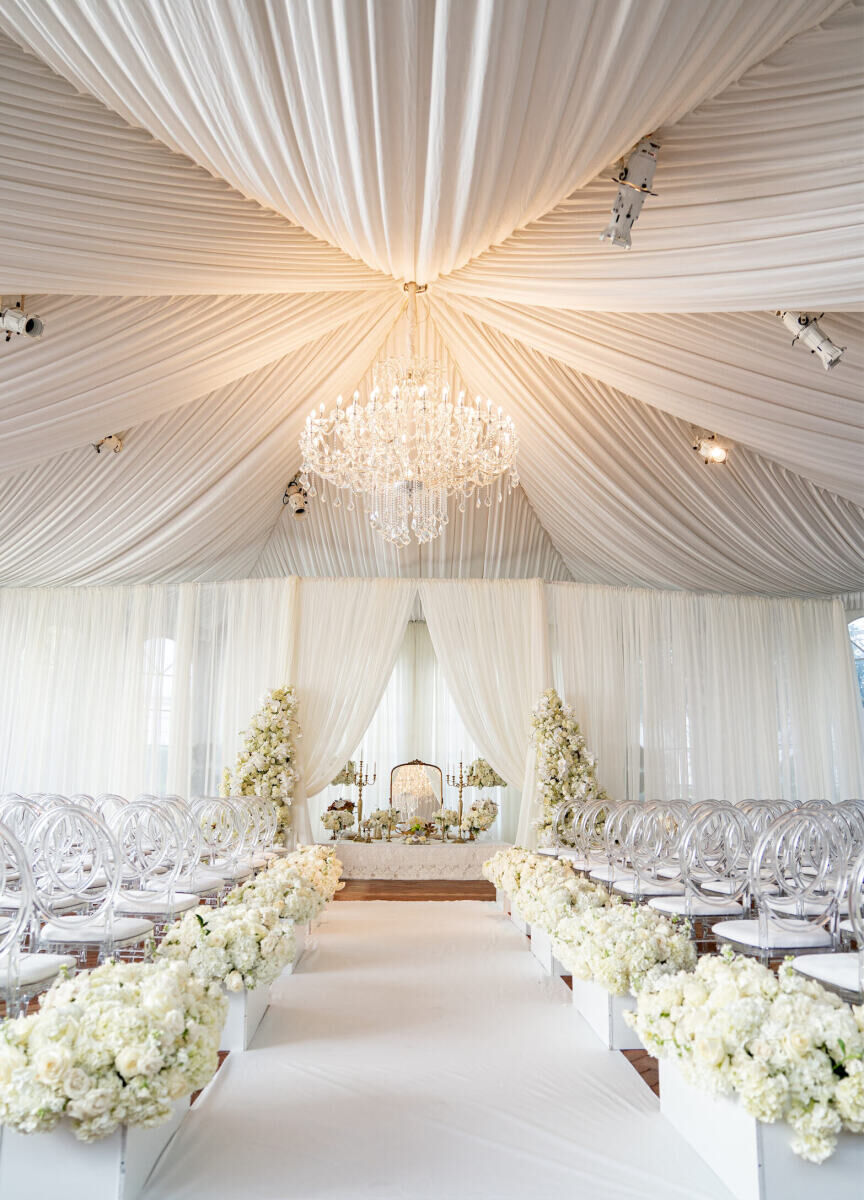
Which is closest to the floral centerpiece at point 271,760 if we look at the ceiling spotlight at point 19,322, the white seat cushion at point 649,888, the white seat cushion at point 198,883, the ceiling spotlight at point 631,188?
the white seat cushion at point 198,883

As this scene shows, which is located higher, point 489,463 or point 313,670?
point 489,463

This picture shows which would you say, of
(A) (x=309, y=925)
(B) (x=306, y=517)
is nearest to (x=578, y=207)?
(A) (x=309, y=925)

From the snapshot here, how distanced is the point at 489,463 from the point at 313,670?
5.77 m

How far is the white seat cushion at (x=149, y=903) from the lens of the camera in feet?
15.8

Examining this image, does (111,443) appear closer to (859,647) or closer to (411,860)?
(411,860)

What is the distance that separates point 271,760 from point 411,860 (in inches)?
93.7

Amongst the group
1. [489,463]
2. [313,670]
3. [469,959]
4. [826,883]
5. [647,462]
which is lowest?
[469,959]

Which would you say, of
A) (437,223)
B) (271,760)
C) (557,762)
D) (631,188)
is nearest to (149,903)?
(437,223)

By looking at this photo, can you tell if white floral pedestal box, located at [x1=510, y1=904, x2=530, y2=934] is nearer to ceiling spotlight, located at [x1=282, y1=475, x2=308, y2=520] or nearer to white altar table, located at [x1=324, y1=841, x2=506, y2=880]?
white altar table, located at [x1=324, y1=841, x2=506, y2=880]

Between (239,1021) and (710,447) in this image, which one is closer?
(239,1021)

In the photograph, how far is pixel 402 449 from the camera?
6438 millimetres

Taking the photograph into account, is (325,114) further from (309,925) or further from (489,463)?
(309,925)

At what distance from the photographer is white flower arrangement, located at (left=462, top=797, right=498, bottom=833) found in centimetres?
1204

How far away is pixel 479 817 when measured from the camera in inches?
477
